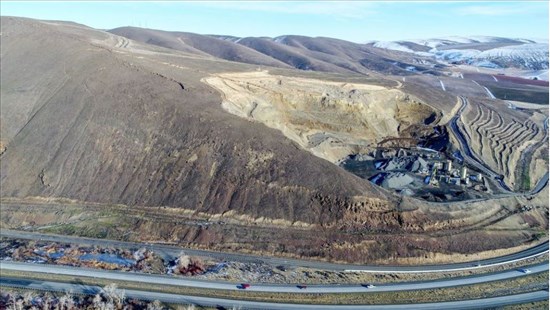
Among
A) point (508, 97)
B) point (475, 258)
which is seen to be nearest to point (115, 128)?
point (475, 258)

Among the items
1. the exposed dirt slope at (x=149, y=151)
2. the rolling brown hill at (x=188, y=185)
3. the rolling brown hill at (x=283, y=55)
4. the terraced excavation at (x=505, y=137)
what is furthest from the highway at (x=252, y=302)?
the rolling brown hill at (x=283, y=55)

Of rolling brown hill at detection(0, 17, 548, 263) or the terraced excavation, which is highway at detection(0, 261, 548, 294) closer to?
rolling brown hill at detection(0, 17, 548, 263)

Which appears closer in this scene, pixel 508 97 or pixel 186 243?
pixel 186 243

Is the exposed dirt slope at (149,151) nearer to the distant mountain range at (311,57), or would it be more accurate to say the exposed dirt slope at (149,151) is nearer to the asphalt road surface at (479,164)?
the asphalt road surface at (479,164)

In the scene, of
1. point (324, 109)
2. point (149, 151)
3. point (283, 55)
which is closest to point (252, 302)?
point (149, 151)

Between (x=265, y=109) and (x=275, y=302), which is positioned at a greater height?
(x=265, y=109)

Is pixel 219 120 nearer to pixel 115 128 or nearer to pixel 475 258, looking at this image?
pixel 115 128
